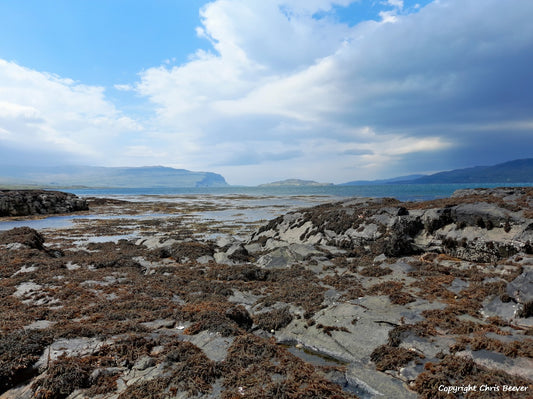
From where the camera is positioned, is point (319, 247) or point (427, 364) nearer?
point (427, 364)

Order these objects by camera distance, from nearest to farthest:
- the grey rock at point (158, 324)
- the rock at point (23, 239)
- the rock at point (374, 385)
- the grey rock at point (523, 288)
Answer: the rock at point (374, 385)
the grey rock at point (523, 288)
the grey rock at point (158, 324)
the rock at point (23, 239)

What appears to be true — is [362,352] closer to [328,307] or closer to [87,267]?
[328,307]

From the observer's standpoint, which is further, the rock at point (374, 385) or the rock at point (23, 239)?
the rock at point (23, 239)

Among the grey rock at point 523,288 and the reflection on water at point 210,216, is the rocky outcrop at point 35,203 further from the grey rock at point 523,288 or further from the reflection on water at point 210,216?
the grey rock at point 523,288

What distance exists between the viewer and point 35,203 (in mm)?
47312

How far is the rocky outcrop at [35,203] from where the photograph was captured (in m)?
44.2

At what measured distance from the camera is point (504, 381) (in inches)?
190

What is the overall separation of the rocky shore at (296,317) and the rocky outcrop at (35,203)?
125 ft

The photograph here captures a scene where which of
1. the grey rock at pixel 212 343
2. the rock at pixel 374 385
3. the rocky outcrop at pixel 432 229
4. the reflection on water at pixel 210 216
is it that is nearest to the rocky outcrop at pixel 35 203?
the reflection on water at pixel 210 216

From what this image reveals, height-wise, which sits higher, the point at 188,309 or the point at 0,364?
the point at 0,364

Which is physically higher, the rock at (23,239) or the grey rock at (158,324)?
the rock at (23,239)

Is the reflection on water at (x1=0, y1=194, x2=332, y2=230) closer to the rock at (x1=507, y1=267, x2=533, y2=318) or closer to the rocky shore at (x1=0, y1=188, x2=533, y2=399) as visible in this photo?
the rocky shore at (x1=0, y1=188, x2=533, y2=399)

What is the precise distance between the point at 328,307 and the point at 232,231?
2216cm

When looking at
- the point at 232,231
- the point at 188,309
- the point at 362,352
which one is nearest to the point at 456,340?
the point at 362,352
